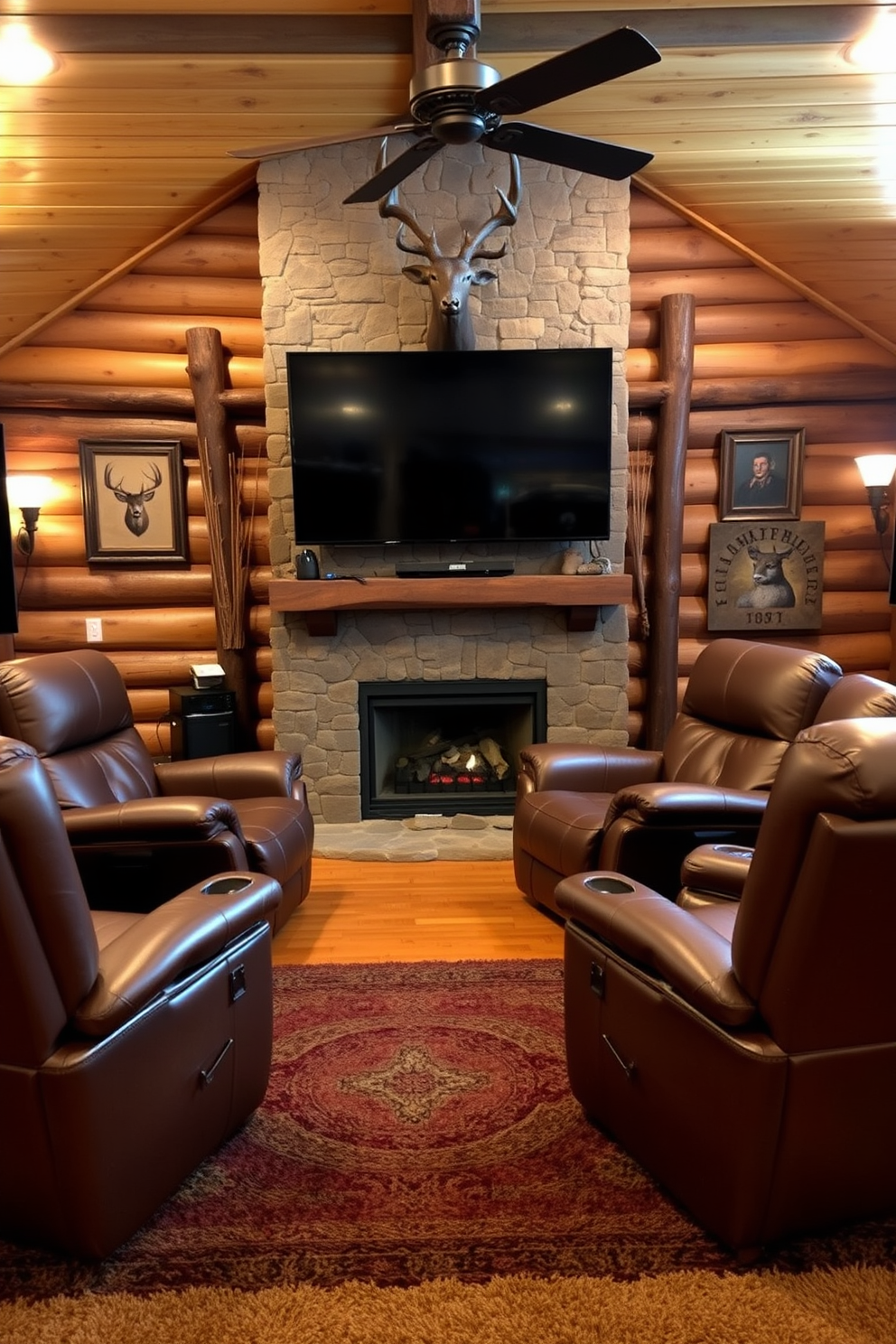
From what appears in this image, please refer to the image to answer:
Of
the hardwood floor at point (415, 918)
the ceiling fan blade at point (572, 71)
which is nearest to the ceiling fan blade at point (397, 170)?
the ceiling fan blade at point (572, 71)

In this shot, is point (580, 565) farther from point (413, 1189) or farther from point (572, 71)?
point (413, 1189)

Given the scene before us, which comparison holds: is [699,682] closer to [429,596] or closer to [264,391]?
[429,596]

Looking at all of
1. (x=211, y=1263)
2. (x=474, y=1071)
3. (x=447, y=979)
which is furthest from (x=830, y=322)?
(x=211, y=1263)

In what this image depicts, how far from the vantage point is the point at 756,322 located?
4.88 metres

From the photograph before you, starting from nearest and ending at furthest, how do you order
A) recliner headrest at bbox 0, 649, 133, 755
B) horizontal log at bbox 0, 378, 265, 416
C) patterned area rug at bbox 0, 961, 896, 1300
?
patterned area rug at bbox 0, 961, 896, 1300
recliner headrest at bbox 0, 649, 133, 755
horizontal log at bbox 0, 378, 265, 416

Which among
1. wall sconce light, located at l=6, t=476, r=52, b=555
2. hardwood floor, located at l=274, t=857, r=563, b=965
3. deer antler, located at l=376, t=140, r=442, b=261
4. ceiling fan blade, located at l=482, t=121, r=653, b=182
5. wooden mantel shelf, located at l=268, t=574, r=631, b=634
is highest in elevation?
deer antler, located at l=376, t=140, r=442, b=261

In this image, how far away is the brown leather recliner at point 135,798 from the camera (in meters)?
2.78

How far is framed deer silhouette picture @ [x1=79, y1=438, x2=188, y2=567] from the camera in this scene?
4.82 m

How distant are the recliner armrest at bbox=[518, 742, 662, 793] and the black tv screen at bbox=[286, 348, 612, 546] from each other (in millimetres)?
1309

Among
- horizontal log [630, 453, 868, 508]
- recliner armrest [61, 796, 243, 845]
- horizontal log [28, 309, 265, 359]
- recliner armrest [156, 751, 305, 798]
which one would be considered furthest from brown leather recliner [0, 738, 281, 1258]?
horizontal log [630, 453, 868, 508]

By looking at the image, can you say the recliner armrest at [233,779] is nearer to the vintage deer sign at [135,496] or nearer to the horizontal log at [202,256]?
the vintage deer sign at [135,496]

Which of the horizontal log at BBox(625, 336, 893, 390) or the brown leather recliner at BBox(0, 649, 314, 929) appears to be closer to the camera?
the brown leather recliner at BBox(0, 649, 314, 929)

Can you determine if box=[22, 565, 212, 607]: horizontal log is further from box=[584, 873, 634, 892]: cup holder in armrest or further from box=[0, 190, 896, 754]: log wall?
box=[584, 873, 634, 892]: cup holder in armrest

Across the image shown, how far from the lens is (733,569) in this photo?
4.96 metres
